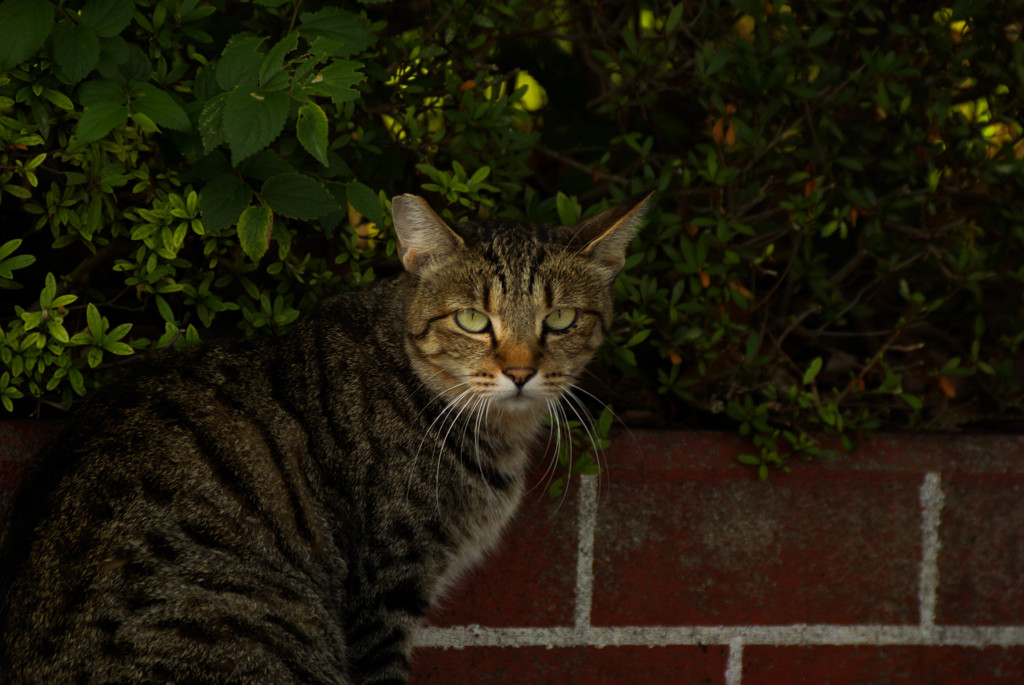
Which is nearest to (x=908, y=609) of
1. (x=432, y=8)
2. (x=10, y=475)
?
(x=432, y=8)

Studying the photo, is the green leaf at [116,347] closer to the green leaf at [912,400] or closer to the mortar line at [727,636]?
the mortar line at [727,636]

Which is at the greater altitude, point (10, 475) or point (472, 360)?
point (472, 360)

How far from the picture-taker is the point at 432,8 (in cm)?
247

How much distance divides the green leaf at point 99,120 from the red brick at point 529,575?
4.66ft

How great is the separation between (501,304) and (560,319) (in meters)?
0.17

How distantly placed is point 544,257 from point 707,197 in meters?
0.80

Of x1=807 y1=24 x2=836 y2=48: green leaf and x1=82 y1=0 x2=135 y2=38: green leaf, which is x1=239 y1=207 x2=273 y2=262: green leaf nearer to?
x1=82 y1=0 x2=135 y2=38: green leaf

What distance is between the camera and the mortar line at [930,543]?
9.06ft

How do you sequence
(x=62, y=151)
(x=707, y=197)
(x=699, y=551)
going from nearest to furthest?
(x=62, y=151) → (x=699, y=551) → (x=707, y=197)

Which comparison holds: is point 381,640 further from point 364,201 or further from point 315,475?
point 364,201

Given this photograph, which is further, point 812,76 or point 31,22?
point 812,76

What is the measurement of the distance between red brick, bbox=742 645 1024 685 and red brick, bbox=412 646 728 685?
146mm

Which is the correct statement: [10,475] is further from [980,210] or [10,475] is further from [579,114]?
[980,210]

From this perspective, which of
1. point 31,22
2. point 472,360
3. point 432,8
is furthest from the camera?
point 432,8
